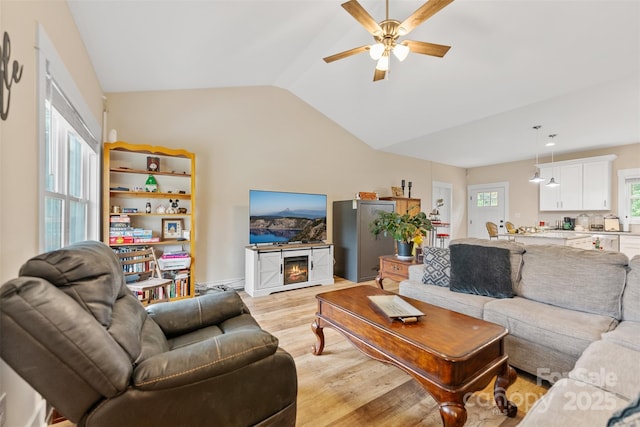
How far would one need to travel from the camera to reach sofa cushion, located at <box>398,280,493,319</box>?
86.0 inches

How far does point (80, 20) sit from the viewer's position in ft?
6.43

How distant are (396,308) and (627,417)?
46.0 inches

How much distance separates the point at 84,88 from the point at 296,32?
82.1 inches

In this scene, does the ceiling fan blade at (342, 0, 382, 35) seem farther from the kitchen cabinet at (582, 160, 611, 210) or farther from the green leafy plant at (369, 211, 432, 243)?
the kitchen cabinet at (582, 160, 611, 210)

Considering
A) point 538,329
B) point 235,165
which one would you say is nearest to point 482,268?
point 538,329

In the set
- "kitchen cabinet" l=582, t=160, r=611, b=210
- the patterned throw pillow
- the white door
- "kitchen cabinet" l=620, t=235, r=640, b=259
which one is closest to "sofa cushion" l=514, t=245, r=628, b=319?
the patterned throw pillow

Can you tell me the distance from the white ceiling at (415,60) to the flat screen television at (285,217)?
1721 mm

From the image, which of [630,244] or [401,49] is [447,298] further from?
[630,244]

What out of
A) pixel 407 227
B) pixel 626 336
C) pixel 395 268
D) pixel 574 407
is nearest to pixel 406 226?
pixel 407 227

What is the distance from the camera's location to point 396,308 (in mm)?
1821

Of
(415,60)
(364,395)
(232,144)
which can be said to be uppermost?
(415,60)

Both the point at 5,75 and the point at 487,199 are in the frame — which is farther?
the point at 487,199

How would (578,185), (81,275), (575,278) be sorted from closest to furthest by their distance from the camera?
(81,275), (575,278), (578,185)

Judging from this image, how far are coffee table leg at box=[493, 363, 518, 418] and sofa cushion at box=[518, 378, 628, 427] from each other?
0.44 m
